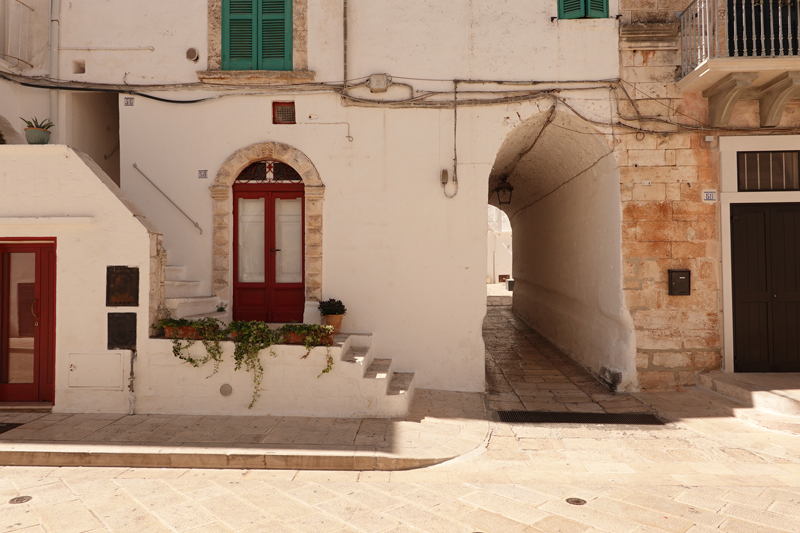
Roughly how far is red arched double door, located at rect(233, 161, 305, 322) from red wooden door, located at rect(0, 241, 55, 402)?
2.40 m

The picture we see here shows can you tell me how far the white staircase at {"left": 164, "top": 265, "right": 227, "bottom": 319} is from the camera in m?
6.40

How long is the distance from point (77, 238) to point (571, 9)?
24.8 ft

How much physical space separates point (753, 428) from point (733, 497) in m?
2.12

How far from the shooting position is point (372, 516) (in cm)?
368

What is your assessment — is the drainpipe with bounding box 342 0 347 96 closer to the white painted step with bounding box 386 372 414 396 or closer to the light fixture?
the white painted step with bounding box 386 372 414 396

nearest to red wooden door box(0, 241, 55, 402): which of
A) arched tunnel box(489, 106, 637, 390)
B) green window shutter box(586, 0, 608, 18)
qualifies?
arched tunnel box(489, 106, 637, 390)

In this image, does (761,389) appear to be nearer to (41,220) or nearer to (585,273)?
(585,273)

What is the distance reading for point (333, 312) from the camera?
691 centimetres

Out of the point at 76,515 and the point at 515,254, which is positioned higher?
the point at 515,254

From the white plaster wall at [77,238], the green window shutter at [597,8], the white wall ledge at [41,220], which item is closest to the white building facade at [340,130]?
the green window shutter at [597,8]

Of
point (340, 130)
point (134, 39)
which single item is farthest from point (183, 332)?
point (134, 39)

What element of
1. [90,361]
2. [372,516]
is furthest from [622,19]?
[90,361]

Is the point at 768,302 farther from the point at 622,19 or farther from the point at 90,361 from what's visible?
the point at 90,361

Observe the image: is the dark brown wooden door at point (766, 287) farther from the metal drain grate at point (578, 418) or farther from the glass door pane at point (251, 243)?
the glass door pane at point (251, 243)
